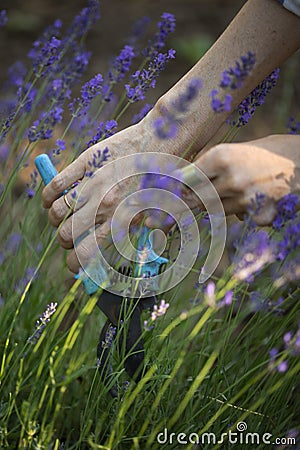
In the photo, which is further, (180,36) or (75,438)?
(180,36)

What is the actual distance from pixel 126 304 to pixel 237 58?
52 cm

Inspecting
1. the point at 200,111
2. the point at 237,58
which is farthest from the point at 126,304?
the point at 237,58

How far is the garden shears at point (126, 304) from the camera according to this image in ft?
4.24

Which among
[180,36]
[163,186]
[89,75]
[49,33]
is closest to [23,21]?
[89,75]

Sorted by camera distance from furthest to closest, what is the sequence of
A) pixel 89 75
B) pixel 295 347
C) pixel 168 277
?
1. pixel 89 75
2. pixel 168 277
3. pixel 295 347

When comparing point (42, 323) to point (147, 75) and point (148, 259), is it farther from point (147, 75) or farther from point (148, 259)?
point (147, 75)

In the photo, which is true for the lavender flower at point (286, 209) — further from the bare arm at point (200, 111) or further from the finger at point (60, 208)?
the finger at point (60, 208)

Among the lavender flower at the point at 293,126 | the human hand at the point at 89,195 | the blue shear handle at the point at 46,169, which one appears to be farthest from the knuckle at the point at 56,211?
the lavender flower at the point at 293,126

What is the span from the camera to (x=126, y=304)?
1294mm

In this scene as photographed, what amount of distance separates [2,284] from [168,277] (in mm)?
435

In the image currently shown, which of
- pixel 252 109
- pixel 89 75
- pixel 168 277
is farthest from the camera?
pixel 89 75

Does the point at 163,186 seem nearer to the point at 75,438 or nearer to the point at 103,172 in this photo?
the point at 103,172

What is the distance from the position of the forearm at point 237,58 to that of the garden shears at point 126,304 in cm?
22

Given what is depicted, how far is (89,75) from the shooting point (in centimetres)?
363
